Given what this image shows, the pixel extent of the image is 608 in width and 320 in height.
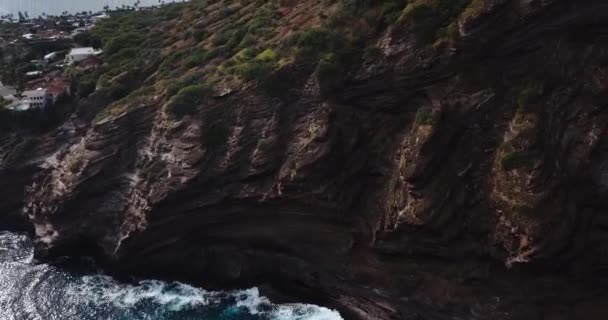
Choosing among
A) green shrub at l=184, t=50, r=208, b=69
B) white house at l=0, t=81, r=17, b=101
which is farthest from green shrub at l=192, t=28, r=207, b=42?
white house at l=0, t=81, r=17, b=101

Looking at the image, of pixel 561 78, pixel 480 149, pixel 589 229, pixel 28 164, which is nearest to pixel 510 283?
pixel 589 229

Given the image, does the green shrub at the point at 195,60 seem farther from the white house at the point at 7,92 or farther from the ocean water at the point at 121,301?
the white house at the point at 7,92

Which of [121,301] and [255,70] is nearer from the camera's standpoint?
[121,301]

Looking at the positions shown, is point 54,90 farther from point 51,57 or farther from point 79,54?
point 51,57

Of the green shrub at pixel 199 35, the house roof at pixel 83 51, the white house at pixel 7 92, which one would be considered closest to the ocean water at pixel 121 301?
the white house at pixel 7 92

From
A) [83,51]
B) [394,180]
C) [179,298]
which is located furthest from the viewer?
[83,51]

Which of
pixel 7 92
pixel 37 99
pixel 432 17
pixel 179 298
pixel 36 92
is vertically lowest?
pixel 179 298

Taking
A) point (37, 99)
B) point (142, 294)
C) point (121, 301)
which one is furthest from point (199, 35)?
point (121, 301)

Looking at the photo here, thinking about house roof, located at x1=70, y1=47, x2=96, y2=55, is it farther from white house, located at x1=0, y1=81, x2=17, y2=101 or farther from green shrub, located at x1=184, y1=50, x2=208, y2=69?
green shrub, located at x1=184, y1=50, x2=208, y2=69

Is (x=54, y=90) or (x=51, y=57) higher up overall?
(x=51, y=57)
